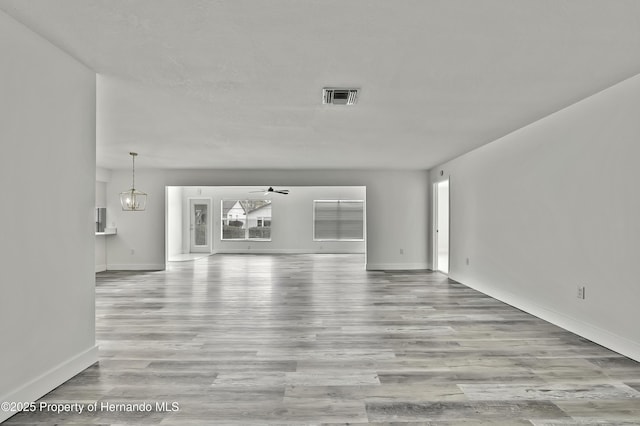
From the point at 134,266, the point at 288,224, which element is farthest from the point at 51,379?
the point at 288,224

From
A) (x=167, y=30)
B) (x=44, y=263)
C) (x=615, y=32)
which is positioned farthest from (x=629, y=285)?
(x=44, y=263)

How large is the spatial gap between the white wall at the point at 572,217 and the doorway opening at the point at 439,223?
2.30 m

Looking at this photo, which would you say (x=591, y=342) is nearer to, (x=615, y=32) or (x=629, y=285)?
(x=629, y=285)

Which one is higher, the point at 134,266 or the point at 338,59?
the point at 338,59

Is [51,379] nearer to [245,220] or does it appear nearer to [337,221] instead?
[245,220]

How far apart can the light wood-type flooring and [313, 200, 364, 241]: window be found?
25.7 feet

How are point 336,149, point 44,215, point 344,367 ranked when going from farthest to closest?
1. point 336,149
2. point 344,367
3. point 44,215

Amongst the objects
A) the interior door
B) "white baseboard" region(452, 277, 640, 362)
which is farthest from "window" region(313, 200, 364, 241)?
"white baseboard" region(452, 277, 640, 362)

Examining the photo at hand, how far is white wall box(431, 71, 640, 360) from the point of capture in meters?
3.06

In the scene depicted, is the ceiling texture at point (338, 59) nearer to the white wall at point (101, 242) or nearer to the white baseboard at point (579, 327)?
the white baseboard at point (579, 327)

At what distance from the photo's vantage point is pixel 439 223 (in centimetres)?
1060

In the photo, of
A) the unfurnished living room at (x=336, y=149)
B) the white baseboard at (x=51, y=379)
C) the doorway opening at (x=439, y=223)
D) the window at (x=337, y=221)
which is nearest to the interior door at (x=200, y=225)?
the window at (x=337, y=221)

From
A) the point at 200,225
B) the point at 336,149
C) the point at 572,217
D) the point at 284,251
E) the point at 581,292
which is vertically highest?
the point at 336,149

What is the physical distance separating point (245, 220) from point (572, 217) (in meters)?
10.7
